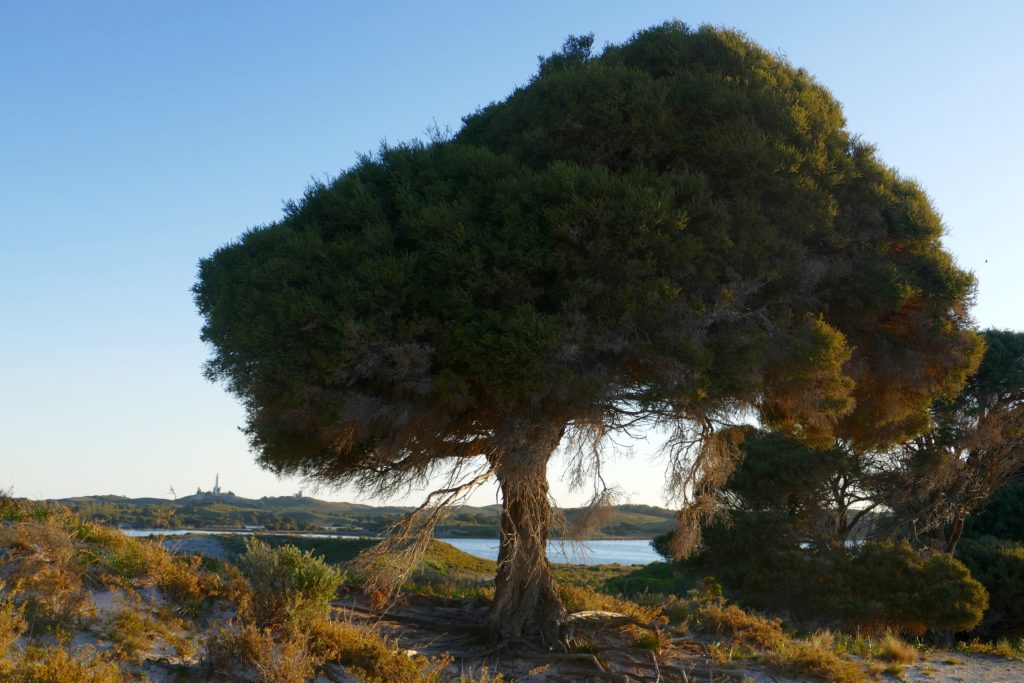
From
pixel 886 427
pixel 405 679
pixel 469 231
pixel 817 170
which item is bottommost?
pixel 405 679

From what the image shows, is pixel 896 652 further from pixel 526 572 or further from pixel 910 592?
pixel 910 592

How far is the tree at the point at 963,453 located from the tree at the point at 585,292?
11.2m

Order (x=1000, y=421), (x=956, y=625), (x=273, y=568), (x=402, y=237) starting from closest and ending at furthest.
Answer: (x=273, y=568)
(x=402, y=237)
(x=956, y=625)
(x=1000, y=421)

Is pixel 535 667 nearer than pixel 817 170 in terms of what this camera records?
Yes

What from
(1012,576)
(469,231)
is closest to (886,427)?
(469,231)

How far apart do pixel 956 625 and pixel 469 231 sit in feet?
50.3

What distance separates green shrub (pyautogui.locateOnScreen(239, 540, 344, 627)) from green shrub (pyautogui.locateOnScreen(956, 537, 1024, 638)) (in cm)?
1814

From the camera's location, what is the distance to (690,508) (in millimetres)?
11945

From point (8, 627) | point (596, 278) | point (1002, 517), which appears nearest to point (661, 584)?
point (1002, 517)

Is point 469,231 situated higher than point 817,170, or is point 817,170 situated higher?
point 817,170

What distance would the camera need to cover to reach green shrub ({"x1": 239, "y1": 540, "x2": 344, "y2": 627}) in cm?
950

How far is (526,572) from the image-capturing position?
12.1 metres

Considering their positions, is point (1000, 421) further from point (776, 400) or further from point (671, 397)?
point (671, 397)

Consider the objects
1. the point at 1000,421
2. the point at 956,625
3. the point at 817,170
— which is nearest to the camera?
the point at 817,170
